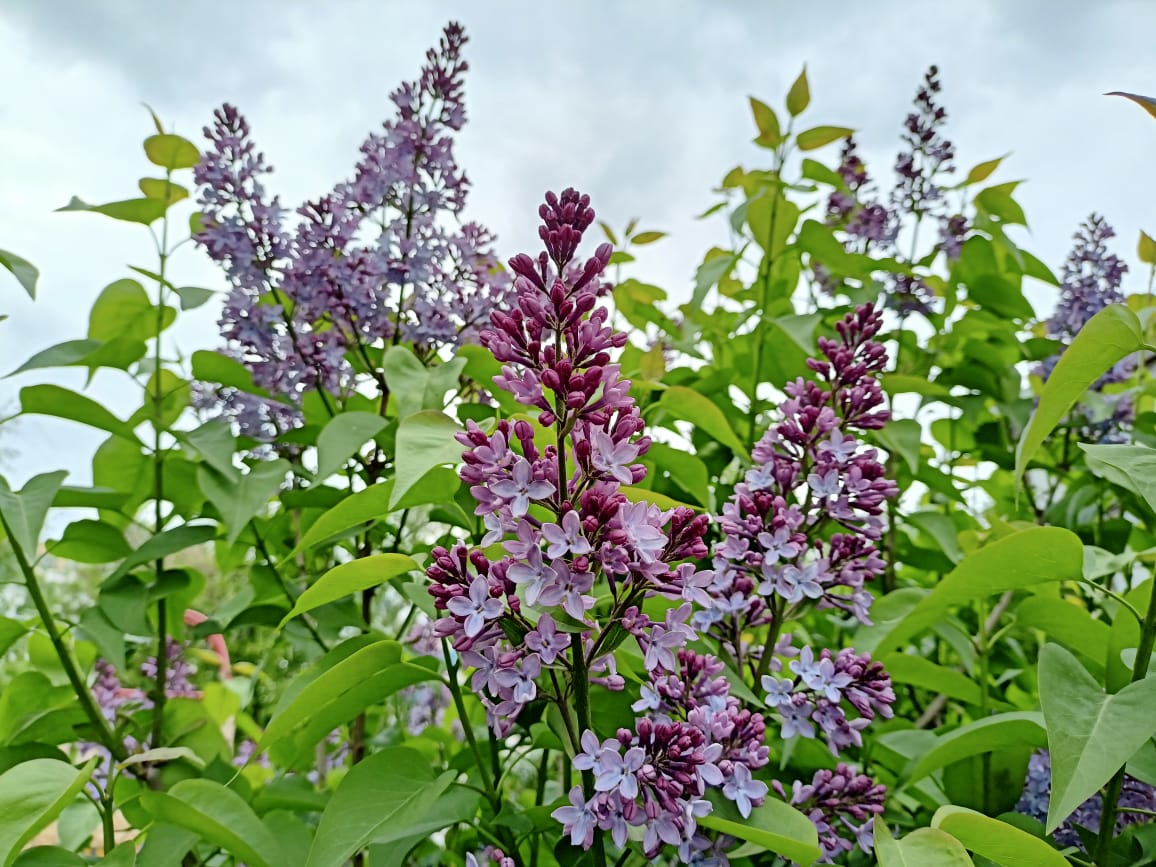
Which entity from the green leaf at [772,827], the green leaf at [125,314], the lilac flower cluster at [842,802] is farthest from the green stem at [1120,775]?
the green leaf at [125,314]

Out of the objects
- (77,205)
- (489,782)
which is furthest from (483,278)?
(489,782)

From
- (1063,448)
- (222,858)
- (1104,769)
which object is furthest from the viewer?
(1063,448)

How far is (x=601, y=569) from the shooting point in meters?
0.64

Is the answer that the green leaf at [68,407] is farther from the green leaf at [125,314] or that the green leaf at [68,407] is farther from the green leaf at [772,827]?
the green leaf at [772,827]

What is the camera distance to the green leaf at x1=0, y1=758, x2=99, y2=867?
2.34 feet

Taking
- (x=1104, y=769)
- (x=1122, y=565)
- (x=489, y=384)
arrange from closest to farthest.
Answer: (x=1104, y=769), (x=1122, y=565), (x=489, y=384)

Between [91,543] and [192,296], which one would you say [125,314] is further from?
[91,543]

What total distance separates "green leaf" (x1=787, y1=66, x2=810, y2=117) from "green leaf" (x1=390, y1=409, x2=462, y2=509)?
1086 mm

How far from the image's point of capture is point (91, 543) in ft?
4.20

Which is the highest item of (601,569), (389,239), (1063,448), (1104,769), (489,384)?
(389,239)

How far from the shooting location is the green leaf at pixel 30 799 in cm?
71

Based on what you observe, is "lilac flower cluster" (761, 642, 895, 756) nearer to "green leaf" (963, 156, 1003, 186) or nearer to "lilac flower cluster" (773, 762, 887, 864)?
"lilac flower cluster" (773, 762, 887, 864)

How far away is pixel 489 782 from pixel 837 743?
Result: 335 mm

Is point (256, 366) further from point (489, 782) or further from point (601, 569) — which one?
point (601, 569)
